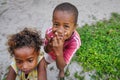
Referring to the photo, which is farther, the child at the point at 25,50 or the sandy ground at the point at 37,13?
the sandy ground at the point at 37,13

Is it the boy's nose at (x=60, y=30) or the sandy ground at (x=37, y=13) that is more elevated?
the boy's nose at (x=60, y=30)

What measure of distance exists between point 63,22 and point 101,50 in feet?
4.47

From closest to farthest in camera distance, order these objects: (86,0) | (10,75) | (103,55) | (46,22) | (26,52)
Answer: (26,52) → (10,75) → (103,55) → (46,22) → (86,0)

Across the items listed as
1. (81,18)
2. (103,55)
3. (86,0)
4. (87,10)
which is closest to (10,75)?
(103,55)

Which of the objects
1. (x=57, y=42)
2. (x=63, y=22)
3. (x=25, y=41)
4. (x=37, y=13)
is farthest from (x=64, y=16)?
(x=37, y=13)

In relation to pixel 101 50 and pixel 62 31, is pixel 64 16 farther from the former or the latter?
pixel 101 50

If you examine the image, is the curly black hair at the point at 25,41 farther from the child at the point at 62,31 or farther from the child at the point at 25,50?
the child at the point at 62,31

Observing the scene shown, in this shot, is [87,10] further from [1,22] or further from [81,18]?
[1,22]

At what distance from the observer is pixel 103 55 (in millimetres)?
3465

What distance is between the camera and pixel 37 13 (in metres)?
4.38

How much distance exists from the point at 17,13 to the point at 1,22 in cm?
34

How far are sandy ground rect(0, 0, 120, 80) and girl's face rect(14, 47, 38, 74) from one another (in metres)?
1.41

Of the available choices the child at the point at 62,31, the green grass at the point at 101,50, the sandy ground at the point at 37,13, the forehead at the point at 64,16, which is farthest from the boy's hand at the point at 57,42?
the sandy ground at the point at 37,13

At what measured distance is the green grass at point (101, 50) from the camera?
331 centimetres
